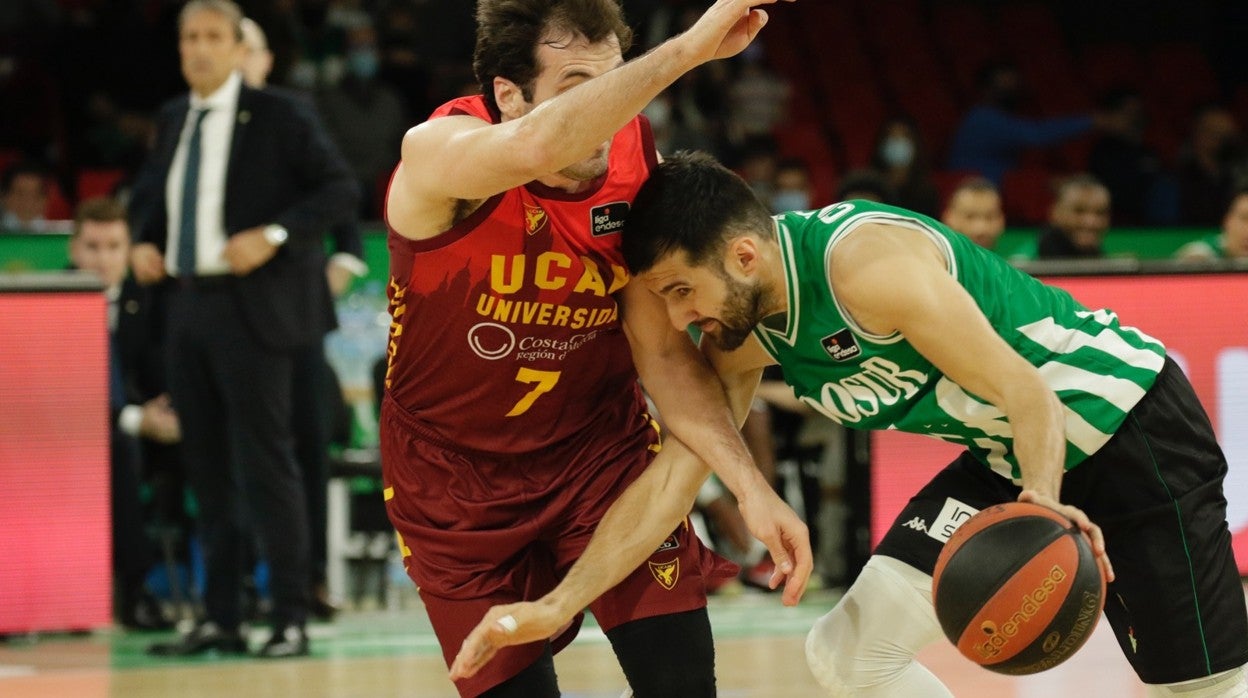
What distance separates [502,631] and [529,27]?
3.80ft

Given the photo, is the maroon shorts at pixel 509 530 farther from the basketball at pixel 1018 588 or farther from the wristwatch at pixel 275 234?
the wristwatch at pixel 275 234

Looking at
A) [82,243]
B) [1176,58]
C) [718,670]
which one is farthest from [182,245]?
[1176,58]

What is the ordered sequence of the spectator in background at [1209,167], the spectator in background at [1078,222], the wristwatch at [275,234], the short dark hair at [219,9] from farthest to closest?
the spectator in background at [1209,167] < the spectator in background at [1078,222] < the short dark hair at [219,9] < the wristwatch at [275,234]

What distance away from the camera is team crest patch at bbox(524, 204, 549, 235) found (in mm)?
3363

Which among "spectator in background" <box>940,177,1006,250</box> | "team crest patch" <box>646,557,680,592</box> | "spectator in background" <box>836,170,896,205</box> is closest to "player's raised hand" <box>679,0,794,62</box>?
"team crest patch" <box>646,557,680,592</box>

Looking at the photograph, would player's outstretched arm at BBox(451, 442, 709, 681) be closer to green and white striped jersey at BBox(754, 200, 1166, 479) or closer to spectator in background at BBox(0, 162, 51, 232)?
green and white striped jersey at BBox(754, 200, 1166, 479)

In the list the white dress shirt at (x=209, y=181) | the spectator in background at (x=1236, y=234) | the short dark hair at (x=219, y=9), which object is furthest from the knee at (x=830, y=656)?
the spectator in background at (x=1236, y=234)

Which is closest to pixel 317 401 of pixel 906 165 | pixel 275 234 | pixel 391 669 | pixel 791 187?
pixel 275 234

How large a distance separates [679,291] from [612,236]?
18 cm

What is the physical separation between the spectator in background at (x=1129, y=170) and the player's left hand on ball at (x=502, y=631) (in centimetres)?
921

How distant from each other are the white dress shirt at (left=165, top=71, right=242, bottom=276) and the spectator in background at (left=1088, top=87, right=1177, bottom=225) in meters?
7.31

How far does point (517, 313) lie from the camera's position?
135 inches

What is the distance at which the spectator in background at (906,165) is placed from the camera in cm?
976

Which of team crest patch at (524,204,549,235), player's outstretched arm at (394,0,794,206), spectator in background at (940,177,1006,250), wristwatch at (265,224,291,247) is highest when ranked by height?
player's outstretched arm at (394,0,794,206)
